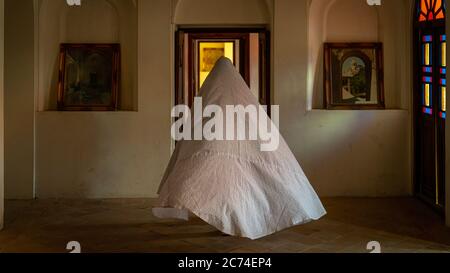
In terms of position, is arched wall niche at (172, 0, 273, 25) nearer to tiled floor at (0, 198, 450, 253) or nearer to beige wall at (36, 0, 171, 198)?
beige wall at (36, 0, 171, 198)

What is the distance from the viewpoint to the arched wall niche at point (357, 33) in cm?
1001

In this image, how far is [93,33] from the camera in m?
10.1

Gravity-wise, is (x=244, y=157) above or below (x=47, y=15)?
below

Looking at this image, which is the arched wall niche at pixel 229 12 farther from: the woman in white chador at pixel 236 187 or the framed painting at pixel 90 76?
the woman in white chador at pixel 236 187

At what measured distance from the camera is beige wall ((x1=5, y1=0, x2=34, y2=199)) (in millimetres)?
9672

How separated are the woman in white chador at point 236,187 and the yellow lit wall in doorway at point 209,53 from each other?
5957 millimetres

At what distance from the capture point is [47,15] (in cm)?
991

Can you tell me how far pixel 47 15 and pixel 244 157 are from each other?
4.24 metres

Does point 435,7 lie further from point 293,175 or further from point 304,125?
point 293,175

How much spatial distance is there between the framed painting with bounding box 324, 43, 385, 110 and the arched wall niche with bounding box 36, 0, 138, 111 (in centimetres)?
278

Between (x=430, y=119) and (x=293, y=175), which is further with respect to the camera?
(x=430, y=119)

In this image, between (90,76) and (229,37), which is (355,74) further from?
(90,76)
